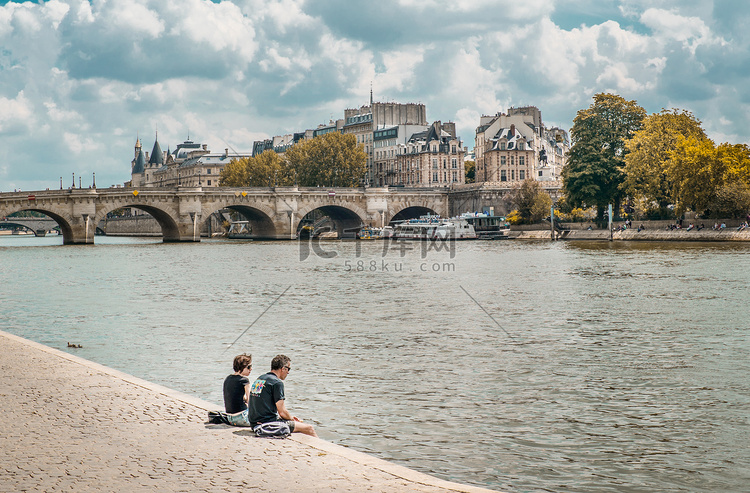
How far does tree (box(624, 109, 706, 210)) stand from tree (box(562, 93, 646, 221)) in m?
4.05

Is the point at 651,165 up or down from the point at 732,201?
up

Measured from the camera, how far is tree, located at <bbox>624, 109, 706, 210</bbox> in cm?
7456

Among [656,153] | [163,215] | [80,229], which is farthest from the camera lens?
[163,215]

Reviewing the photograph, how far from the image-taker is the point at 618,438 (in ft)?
40.3

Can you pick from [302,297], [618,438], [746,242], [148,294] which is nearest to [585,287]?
[302,297]

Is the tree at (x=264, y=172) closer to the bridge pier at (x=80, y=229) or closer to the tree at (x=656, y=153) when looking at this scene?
the bridge pier at (x=80, y=229)

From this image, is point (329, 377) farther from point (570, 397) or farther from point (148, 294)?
point (148, 294)

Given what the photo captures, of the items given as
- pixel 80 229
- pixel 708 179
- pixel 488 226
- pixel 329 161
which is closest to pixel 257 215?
pixel 329 161

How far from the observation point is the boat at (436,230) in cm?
9736

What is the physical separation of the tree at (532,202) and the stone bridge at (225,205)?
1883 cm

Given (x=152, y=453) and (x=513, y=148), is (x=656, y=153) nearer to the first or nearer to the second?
(x=513, y=148)

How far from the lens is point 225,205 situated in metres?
102

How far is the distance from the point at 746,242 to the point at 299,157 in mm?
72856

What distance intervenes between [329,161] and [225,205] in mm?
27565
